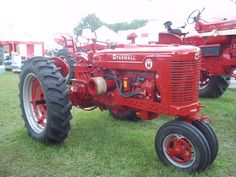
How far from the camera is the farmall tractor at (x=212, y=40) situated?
5848mm

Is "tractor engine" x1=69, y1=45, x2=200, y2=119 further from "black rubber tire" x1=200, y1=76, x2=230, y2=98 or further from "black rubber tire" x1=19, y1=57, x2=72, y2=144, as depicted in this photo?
"black rubber tire" x1=200, y1=76, x2=230, y2=98

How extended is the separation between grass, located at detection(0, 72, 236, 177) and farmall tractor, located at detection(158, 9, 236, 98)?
1231 millimetres

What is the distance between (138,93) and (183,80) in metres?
0.59

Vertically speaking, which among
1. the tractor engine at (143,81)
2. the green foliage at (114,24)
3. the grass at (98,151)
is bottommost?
the grass at (98,151)

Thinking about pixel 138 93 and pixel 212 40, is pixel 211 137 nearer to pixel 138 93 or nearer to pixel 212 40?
pixel 138 93

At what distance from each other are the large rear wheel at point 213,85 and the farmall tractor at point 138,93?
3.60m

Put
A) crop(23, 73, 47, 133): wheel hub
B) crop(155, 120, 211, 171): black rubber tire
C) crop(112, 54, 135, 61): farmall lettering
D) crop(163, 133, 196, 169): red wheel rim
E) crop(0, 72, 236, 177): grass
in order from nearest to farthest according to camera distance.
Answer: crop(155, 120, 211, 171): black rubber tire → crop(163, 133, 196, 169): red wheel rim → crop(0, 72, 236, 177): grass → crop(112, 54, 135, 61): farmall lettering → crop(23, 73, 47, 133): wheel hub

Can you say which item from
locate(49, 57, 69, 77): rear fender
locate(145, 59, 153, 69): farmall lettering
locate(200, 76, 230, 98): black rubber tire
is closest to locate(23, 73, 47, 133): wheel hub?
locate(49, 57, 69, 77): rear fender

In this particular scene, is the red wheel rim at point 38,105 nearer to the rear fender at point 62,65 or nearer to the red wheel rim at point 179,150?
the rear fender at point 62,65

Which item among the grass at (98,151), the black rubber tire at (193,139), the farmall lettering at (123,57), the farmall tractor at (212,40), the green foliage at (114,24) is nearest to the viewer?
the black rubber tire at (193,139)

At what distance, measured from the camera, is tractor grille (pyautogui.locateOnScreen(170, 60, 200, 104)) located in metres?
3.20

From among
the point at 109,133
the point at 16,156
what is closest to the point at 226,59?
the point at 109,133

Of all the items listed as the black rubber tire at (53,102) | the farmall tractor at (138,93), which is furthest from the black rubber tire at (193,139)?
the black rubber tire at (53,102)

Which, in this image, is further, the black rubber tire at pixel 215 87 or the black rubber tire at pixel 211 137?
the black rubber tire at pixel 215 87
